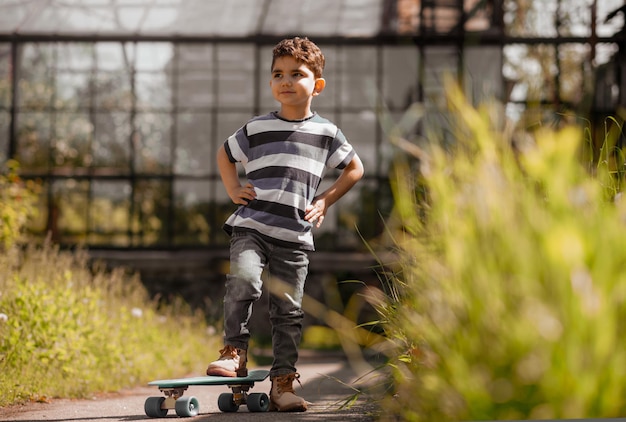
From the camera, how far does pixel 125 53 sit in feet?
40.3

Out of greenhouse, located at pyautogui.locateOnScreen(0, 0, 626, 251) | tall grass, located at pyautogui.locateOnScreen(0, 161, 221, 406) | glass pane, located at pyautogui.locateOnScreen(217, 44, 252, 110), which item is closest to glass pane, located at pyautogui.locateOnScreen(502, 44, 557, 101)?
greenhouse, located at pyautogui.locateOnScreen(0, 0, 626, 251)

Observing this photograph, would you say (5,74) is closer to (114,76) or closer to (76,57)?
(76,57)

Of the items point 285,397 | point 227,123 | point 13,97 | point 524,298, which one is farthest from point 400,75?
point 524,298

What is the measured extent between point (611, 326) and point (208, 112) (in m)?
10.7

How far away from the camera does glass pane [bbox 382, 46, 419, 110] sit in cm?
1237

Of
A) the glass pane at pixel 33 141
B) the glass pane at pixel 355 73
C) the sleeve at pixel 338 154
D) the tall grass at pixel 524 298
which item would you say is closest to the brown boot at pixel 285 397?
the sleeve at pixel 338 154

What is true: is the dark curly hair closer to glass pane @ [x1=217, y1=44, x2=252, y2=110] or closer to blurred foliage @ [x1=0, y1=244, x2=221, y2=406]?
blurred foliage @ [x1=0, y1=244, x2=221, y2=406]

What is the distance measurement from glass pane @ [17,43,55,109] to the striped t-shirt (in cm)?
910

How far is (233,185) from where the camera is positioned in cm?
393

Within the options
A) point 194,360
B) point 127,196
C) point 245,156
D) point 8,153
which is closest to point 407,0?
point 127,196

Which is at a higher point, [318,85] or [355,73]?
[355,73]

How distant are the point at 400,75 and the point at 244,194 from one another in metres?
8.89

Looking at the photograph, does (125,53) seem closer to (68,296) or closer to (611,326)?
(68,296)

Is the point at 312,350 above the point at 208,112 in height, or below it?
below
